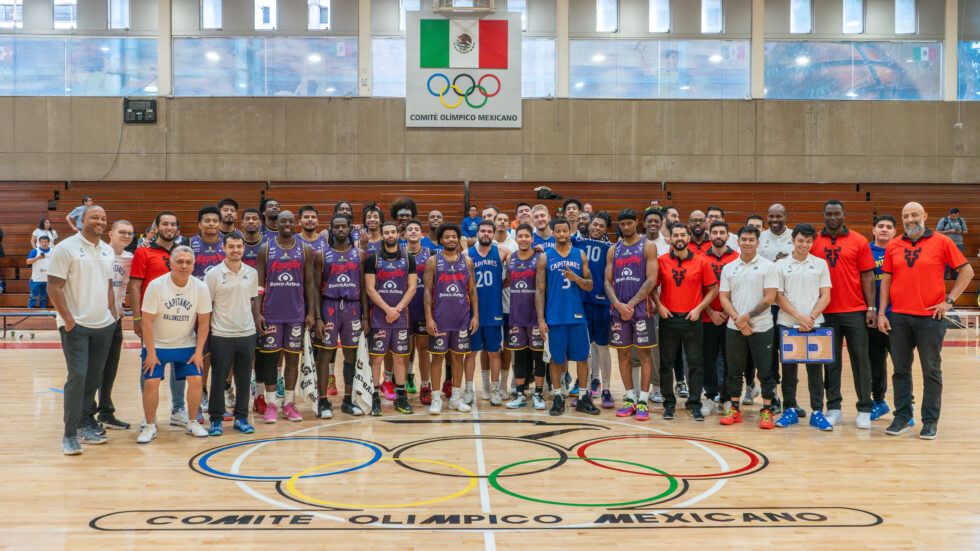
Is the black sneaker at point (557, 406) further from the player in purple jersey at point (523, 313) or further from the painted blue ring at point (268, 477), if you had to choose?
the painted blue ring at point (268, 477)

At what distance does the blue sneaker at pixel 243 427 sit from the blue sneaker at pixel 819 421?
5015 mm

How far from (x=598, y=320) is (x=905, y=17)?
15.0 meters

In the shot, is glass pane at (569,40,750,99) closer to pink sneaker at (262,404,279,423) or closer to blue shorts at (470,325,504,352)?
blue shorts at (470,325,504,352)

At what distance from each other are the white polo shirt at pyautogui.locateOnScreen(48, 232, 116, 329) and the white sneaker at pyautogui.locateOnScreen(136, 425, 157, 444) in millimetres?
933

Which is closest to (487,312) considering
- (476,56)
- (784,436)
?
(784,436)

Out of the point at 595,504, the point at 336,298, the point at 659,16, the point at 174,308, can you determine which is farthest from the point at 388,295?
the point at 659,16

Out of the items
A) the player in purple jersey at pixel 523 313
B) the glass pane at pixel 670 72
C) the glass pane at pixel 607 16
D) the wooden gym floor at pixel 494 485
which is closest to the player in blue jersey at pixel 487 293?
the player in purple jersey at pixel 523 313

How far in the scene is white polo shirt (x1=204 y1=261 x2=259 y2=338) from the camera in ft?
20.2

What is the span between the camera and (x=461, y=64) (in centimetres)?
1667

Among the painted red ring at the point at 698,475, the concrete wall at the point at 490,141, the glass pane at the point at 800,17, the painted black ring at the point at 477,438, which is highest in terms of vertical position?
the glass pane at the point at 800,17

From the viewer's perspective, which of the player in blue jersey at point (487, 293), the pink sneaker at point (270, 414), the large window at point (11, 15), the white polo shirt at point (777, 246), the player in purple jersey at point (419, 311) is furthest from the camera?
the large window at point (11, 15)

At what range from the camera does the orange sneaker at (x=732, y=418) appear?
6.68 meters

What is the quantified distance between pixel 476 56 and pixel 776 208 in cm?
1092

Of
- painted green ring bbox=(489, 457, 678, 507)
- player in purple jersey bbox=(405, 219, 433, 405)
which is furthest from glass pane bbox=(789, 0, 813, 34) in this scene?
painted green ring bbox=(489, 457, 678, 507)
